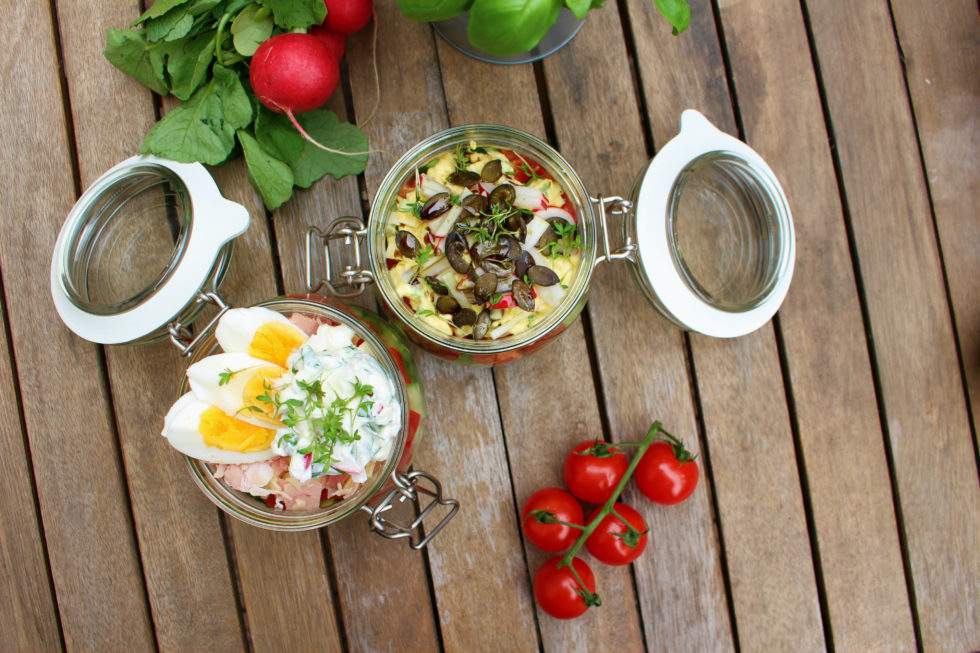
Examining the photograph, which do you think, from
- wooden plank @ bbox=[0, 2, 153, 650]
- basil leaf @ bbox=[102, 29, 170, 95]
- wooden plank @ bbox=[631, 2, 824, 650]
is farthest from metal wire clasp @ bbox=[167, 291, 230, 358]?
wooden plank @ bbox=[631, 2, 824, 650]

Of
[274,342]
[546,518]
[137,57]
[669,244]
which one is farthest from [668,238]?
[137,57]

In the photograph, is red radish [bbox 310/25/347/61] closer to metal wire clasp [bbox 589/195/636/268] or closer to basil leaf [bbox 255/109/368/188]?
basil leaf [bbox 255/109/368/188]

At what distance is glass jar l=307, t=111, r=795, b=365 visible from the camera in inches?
29.0

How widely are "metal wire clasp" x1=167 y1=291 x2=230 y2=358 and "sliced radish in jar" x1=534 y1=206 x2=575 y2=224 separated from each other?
39cm

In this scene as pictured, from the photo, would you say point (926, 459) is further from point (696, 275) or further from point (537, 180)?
point (537, 180)

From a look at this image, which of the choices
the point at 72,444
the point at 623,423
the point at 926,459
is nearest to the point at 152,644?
the point at 72,444

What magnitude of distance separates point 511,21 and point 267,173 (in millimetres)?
388

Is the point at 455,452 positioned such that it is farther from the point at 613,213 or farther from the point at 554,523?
the point at 613,213

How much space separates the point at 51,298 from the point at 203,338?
0.29 meters

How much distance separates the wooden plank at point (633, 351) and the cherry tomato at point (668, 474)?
0.17 ft

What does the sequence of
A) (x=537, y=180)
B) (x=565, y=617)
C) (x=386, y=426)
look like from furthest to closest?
(x=565, y=617)
(x=537, y=180)
(x=386, y=426)

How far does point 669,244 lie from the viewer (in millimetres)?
813

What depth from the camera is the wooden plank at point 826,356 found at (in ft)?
3.10

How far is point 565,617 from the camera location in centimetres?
86
